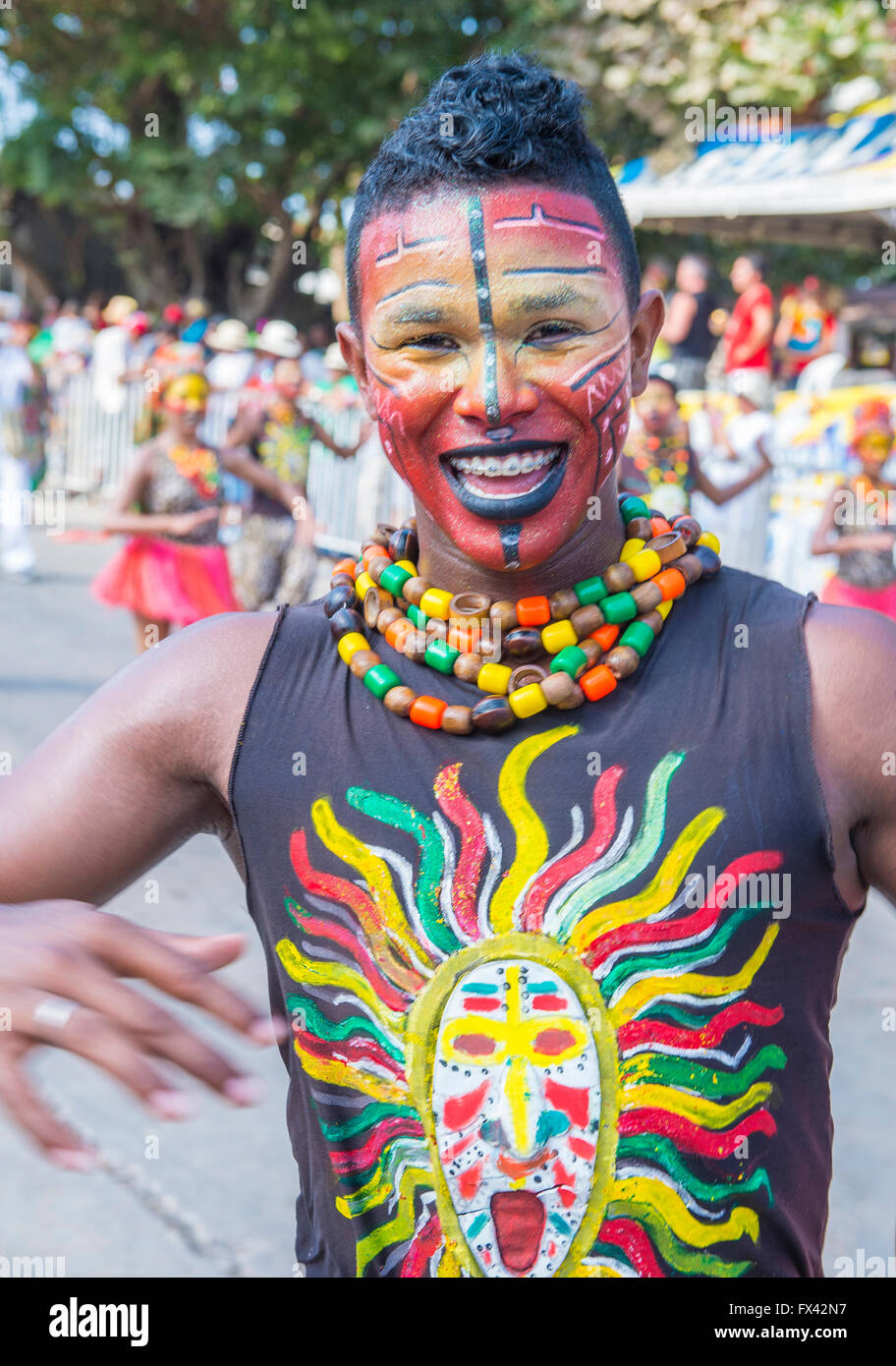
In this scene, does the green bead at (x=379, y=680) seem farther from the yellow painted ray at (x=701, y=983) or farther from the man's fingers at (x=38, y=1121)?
the man's fingers at (x=38, y=1121)

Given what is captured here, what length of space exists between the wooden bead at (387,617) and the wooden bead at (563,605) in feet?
0.62

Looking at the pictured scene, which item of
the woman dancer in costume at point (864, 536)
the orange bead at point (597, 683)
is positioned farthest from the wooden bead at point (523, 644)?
the woman dancer in costume at point (864, 536)

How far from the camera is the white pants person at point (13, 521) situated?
11.4 metres

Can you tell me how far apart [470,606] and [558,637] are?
0.41 feet

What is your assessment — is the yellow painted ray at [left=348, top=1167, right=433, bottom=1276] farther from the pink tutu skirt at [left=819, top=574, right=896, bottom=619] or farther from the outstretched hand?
the pink tutu skirt at [left=819, top=574, right=896, bottom=619]

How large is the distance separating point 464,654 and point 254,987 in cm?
329

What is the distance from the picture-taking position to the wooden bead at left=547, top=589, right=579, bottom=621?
1805 millimetres

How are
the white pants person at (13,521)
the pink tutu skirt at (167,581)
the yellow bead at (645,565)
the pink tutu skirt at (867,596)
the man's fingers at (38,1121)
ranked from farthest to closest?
1. the white pants person at (13,521)
2. the pink tutu skirt at (867,596)
3. the pink tutu skirt at (167,581)
4. the yellow bead at (645,565)
5. the man's fingers at (38,1121)

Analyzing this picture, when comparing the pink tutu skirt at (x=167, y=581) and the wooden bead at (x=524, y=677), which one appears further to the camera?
the pink tutu skirt at (x=167, y=581)

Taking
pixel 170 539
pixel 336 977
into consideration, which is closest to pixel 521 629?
pixel 336 977

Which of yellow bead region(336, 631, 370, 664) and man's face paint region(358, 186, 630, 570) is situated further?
yellow bead region(336, 631, 370, 664)

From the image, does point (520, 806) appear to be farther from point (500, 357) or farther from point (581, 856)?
point (500, 357)

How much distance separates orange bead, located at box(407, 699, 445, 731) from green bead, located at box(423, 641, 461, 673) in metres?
0.06

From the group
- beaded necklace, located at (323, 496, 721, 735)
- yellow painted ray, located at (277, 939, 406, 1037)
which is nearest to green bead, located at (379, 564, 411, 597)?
beaded necklace, located at (323, 496, 721, 735)
